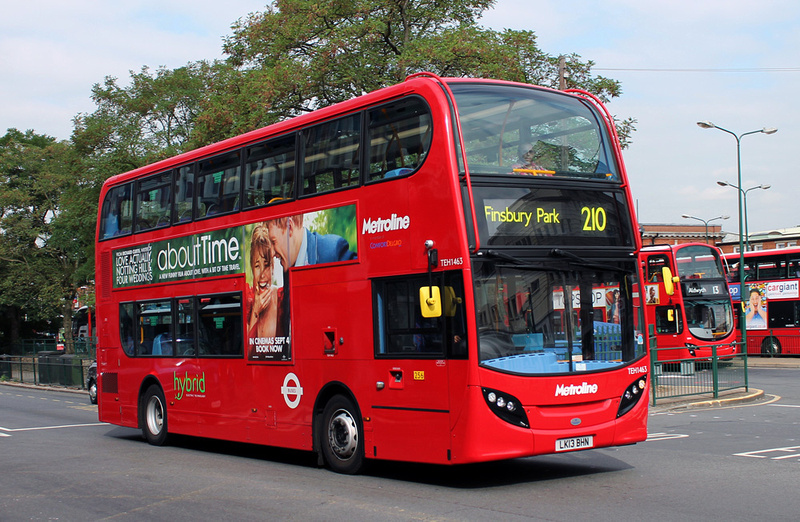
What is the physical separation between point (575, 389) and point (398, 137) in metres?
3.59

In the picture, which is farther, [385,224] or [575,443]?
[385,224]

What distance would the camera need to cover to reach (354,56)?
98.9 feet

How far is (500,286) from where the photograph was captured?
9.50m

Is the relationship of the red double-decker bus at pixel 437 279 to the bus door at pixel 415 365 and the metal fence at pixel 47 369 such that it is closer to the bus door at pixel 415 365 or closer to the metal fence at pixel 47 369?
the bus door at pixel 415 365

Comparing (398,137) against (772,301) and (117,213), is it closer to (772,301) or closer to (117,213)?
(117,213)

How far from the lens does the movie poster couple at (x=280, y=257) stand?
11.3 meters

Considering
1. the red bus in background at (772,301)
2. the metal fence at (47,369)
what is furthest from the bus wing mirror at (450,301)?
the red bus in background at (772,301)

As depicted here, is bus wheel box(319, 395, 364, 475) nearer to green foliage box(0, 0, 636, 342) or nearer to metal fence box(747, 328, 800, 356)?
green foliage box(0, 0, 636, 342)

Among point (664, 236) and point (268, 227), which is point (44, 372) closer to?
point (268, 227)

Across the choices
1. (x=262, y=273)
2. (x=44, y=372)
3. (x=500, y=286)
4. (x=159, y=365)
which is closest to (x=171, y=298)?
(x=159, y=365)

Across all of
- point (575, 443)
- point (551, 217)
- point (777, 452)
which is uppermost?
point (551, 217)

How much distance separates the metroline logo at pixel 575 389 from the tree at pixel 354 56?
19391 mm

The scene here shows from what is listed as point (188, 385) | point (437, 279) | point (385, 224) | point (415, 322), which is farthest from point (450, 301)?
point (188, 385)

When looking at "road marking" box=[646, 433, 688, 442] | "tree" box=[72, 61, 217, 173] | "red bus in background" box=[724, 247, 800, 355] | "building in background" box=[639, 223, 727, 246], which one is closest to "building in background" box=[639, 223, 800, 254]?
"building in background" box=[639, 223, 727, 246]
